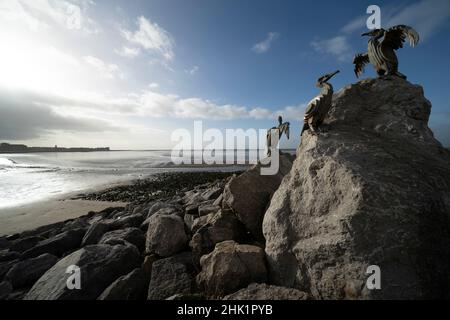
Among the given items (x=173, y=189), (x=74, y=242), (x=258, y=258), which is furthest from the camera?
(x=173, y=189)

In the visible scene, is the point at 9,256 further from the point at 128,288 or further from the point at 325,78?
the point at 325,78

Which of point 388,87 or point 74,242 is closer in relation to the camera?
point 388,87

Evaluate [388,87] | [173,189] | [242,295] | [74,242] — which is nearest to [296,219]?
[242,295]

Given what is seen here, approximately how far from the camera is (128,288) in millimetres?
3945

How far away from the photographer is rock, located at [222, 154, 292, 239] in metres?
5.06

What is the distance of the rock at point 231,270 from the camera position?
3.58 meters

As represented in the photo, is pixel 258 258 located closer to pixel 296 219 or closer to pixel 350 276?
pixel 296 219

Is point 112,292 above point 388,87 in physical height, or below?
below

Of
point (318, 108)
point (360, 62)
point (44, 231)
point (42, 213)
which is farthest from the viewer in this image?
point (42, 213)

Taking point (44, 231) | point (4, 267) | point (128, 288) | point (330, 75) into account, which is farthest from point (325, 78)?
point (44, 231)

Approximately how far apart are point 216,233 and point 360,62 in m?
5.59

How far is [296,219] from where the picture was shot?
12.4ft

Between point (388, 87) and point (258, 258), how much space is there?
4.63 meters
